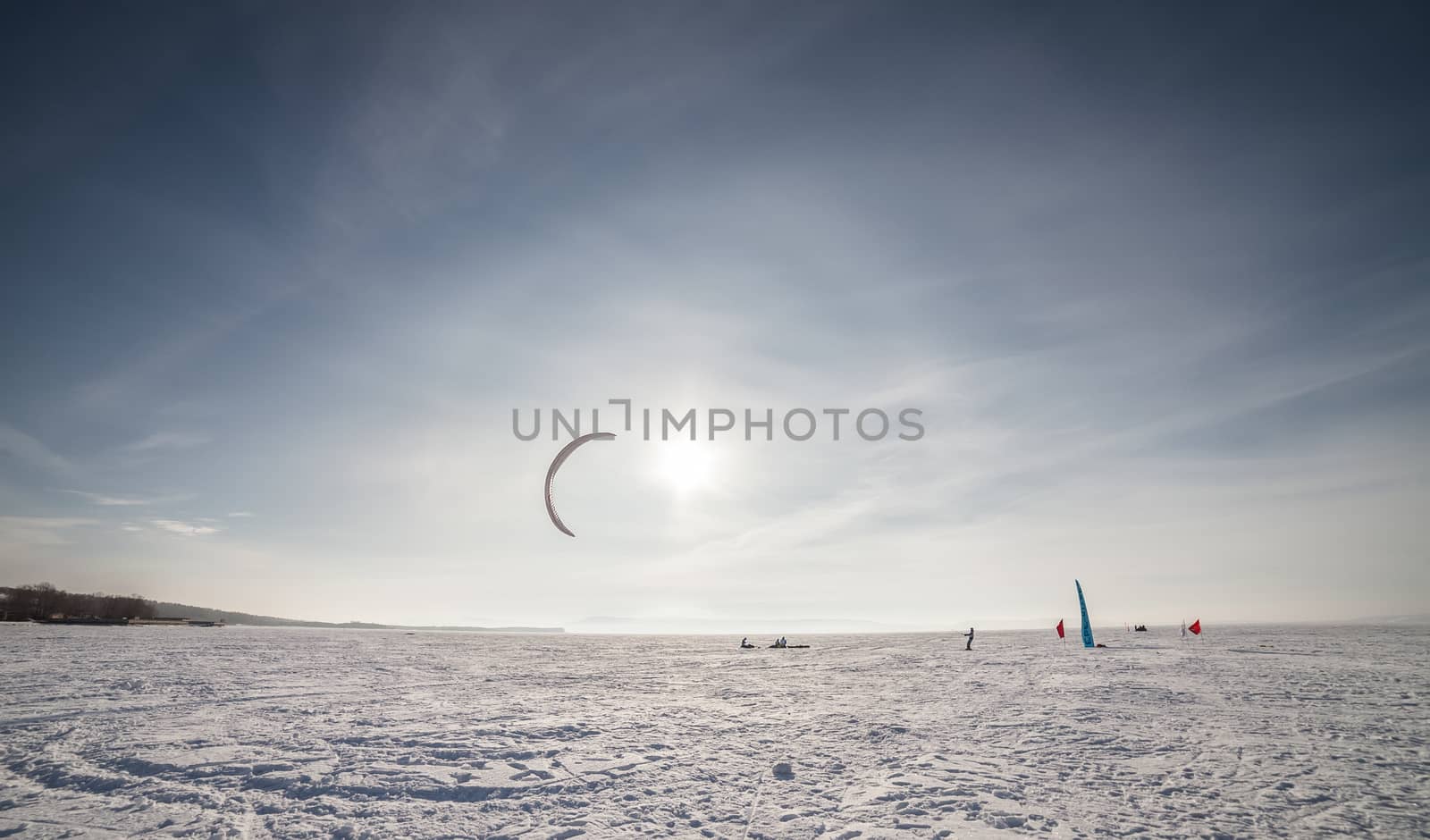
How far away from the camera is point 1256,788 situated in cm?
846

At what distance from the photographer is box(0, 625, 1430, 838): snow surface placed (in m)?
7.50

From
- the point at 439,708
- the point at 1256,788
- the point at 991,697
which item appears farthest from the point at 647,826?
the point at 991,697

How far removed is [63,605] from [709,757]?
137260 mm

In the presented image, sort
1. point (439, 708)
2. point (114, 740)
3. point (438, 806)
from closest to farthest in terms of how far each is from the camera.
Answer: point (438, 806)
point (114, 740)
point (439, 708)

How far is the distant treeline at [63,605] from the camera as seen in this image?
86.1 m

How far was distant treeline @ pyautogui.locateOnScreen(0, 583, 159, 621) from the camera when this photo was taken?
283 feet

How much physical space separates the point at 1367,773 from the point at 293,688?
2491 centimetres

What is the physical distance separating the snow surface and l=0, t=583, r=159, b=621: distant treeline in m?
104

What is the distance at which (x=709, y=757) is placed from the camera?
416 inches

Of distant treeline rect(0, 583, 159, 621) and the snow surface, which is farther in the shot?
distant treeline rect(0, 583, 159, 621)

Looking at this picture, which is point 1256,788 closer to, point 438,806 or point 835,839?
point 835,839

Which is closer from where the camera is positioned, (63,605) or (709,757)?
(709,757)

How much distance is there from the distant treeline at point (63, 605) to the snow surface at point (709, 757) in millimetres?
103649

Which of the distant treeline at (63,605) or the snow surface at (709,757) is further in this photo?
the distant treeline at (63,605)
